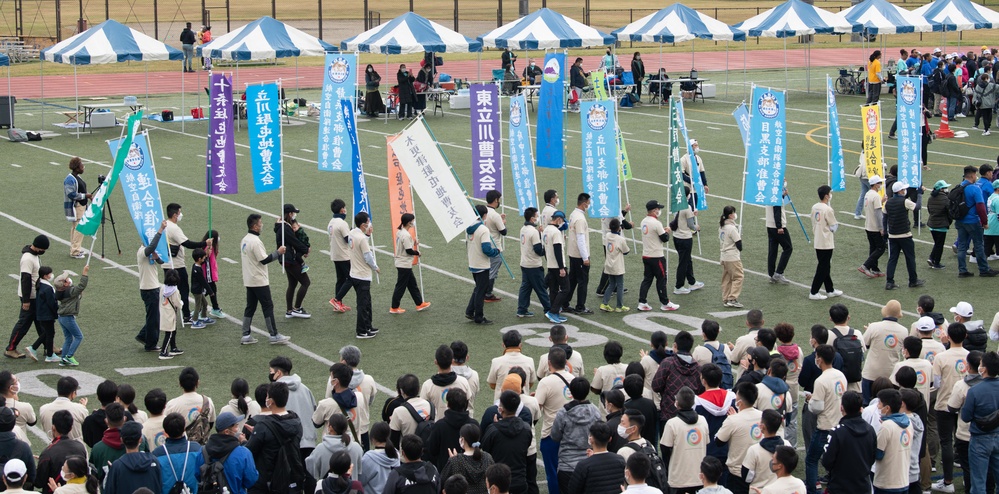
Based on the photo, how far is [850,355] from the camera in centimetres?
1173

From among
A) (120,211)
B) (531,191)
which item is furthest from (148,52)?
(531,191)

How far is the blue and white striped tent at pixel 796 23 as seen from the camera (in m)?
39.3

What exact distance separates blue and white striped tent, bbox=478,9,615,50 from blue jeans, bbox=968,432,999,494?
27161mm

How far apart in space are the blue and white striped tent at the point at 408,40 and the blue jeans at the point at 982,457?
2671cm

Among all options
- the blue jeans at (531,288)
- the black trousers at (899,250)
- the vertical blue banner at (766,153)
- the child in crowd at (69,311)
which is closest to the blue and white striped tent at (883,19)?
the vertical blue banner at (766,153)

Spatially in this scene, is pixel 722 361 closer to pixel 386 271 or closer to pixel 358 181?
pixel 358 181

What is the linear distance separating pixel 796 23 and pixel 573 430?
32170 mm

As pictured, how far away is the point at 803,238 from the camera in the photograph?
70.5ft

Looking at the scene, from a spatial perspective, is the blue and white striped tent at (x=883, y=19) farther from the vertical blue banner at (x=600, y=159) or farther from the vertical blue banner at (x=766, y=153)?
the vertical blue banner at (x=600, y=159)

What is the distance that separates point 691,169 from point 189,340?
8476 millimetres

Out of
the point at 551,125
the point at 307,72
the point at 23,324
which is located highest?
the point at 307,72

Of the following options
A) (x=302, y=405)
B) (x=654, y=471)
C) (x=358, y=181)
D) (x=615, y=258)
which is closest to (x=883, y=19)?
(x=615, y=258)

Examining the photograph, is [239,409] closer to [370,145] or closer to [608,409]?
[608,409]

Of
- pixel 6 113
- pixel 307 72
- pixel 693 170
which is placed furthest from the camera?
pixel 307 72
